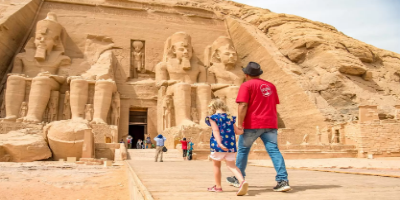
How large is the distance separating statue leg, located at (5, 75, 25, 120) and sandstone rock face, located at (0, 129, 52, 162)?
12.2 feet

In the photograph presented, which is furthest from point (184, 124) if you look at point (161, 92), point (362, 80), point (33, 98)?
point (362, 80)

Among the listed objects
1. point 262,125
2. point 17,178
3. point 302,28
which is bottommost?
point 17,178

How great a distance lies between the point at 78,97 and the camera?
1217cm

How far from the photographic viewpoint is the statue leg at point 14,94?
1168 centimetres

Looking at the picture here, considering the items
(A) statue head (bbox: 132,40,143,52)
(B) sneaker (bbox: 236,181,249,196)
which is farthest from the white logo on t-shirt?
(A) statue head (bbox: 132,40,143,52)

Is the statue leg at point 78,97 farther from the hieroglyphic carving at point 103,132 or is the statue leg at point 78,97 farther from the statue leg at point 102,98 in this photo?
the hieroglyphic carving at point 103,132

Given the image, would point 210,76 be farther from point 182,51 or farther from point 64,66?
point 64,66

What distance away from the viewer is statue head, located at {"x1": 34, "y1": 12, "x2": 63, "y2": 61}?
1315 centimetres

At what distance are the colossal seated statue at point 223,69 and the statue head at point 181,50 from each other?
1194mm

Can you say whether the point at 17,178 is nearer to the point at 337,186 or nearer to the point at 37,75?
the point at 337,186

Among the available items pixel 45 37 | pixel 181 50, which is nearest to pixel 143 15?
pixel 181 50

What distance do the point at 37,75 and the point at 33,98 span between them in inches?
41.9

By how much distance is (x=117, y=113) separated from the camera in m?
12.9

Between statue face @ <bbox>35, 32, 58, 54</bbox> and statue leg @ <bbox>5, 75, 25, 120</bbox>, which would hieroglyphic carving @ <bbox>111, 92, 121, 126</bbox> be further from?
statue face @ <bbox>35, 32, 58, 54</bbox>
